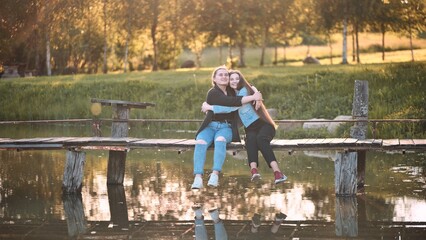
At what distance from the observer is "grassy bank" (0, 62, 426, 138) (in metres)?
31.7

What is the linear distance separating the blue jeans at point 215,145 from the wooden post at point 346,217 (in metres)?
2.11

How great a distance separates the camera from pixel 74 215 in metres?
15.4

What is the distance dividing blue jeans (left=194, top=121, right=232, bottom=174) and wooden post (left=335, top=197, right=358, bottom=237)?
6.91ft

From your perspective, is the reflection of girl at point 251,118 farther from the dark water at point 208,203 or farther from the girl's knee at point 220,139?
the dark water at point 208,203

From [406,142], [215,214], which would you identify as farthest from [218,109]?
[406,142]

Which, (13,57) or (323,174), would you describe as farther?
(13,57)

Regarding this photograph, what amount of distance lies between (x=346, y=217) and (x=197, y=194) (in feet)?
11.5

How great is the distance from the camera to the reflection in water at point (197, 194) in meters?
15.2

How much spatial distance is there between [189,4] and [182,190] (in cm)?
4356

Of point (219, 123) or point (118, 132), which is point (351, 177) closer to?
point (219, 123)

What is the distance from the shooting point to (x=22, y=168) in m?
22.4

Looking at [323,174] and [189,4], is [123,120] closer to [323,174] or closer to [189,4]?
[323,174]

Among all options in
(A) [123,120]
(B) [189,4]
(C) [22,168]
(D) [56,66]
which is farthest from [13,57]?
(A) [123,120]

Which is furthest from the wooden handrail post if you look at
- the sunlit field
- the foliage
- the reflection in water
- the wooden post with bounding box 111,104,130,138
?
the sunlit field
